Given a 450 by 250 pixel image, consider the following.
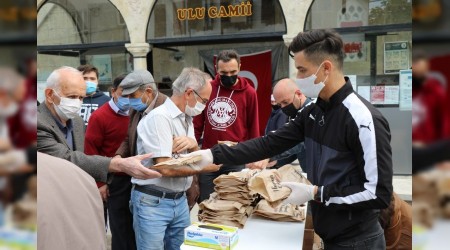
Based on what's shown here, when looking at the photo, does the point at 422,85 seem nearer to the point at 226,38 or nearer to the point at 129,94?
the point at 129,94

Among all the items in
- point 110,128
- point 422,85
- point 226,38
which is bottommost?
point 110,128

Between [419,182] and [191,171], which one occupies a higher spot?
[419,182]

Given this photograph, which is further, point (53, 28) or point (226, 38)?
point (53, 28)

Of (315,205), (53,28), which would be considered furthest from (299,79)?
(53,28)

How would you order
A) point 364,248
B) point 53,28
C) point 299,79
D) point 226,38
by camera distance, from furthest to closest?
point 53,28 < point 226,38 < point 299,79 < point 364,248

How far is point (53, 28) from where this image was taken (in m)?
9.93

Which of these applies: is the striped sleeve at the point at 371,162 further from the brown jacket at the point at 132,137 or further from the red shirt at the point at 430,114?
the brown jacket at the point at 132,137

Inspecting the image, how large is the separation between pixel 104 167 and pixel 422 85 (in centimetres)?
232

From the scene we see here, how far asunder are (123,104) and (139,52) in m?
5.95

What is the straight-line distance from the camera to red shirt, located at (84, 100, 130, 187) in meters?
3.41

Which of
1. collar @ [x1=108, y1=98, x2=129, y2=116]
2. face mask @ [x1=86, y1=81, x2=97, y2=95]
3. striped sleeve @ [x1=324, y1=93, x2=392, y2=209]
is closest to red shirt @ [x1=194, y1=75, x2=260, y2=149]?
collar @ [x1=108, y1=98, x2=129, y2=116]

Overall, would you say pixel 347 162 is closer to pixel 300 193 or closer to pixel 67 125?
pixel 300 193

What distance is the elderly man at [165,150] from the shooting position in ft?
8.29

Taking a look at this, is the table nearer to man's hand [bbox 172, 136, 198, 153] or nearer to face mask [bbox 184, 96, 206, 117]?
man's hand [bbox 172, 136, 198, 153]
